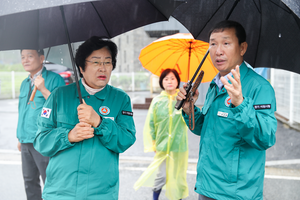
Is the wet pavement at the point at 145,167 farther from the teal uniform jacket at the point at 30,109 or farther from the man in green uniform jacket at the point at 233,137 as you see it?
the man in green uniform jacket at the point at 233,137

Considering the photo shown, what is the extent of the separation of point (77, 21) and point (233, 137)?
1.72 m

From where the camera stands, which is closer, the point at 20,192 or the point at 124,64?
the point at 20,192

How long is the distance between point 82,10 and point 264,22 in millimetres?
1614

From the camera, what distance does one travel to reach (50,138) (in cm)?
196

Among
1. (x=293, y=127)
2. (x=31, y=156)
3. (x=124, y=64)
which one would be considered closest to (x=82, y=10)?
(x=31, y=156)

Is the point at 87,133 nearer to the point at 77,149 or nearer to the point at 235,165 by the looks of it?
Answer: the point at 77,149

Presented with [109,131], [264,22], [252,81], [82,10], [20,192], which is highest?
[82,10]

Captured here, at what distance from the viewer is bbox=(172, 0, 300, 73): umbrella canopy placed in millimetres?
2064

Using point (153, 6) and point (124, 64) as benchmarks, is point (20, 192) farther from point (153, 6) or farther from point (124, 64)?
point (124, 64)

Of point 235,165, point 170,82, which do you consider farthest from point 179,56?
point 235,165

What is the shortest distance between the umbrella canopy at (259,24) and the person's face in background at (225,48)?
0.38 meters

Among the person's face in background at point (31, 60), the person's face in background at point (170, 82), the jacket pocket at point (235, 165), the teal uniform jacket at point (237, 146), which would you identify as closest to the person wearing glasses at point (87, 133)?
the teal uniform jacket at point (237, 146)

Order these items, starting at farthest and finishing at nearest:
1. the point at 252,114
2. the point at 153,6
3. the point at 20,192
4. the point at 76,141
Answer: the point at 20,192 → the point at 153,6 → the point at 76,141 → the point at 252,114

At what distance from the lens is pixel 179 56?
12.2ft
